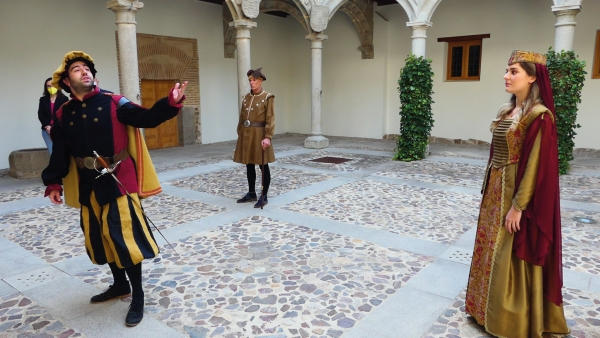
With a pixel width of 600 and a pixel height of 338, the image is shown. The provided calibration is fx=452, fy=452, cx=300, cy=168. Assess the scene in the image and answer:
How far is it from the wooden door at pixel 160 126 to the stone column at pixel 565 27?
27.0 ft

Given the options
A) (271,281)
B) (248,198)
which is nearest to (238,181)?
(248,198)

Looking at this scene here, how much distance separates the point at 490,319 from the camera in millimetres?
2559

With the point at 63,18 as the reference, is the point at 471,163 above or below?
below

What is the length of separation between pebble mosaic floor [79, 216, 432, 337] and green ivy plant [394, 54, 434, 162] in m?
5.12

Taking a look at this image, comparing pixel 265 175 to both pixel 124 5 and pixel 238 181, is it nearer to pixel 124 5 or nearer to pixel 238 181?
pixel 238 181

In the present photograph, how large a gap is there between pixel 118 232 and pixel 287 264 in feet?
5.01

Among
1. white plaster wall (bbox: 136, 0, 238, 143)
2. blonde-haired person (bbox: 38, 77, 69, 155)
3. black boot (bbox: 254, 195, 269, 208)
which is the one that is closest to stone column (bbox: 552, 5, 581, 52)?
black boot (bbox: 254, 195, 269, 208)

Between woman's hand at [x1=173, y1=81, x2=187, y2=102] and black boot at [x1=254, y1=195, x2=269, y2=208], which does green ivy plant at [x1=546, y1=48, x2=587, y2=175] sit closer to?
black boot at [x1=254, y1=195, x2=269, y2=208]

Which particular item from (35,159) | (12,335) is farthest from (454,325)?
(35,159)

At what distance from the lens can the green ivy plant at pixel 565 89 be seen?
7258 mm

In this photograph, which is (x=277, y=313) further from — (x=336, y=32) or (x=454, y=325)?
(x=336, y=32)

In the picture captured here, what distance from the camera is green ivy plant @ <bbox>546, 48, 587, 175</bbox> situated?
23.8ft

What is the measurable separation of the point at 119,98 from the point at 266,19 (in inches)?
450

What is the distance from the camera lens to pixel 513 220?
239cm
